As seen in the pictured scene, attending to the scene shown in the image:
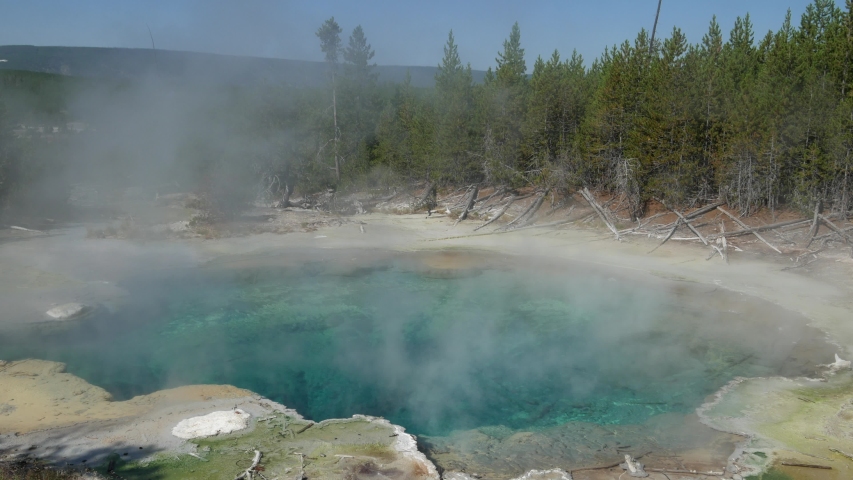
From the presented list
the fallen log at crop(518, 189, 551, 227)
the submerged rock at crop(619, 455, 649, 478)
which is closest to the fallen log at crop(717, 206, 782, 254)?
the fallen log at crop(518, 189, 551, 227)

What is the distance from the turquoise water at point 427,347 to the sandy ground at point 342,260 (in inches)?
15.9

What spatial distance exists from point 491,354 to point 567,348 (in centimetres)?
89

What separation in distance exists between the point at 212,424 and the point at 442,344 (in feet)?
9.85

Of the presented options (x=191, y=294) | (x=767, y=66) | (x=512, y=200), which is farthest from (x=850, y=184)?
(x=191, y=294)

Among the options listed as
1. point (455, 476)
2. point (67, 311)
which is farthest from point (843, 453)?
point (67, 311)

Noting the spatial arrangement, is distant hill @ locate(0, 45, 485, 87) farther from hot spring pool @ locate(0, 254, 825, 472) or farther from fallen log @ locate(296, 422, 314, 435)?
fallen log @ locate(296, 422, 314, 435)

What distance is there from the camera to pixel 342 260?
36.9 ft

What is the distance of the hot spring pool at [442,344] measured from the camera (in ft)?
18.9

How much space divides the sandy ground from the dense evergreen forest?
1908mm

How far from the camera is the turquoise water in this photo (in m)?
5.76

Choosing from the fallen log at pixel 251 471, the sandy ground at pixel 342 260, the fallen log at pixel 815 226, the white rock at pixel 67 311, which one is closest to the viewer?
the fallen log at pixel 251 471

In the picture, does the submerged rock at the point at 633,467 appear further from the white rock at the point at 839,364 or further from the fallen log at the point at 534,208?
the fallen log at the point at 534,208

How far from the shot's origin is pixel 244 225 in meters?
13.1

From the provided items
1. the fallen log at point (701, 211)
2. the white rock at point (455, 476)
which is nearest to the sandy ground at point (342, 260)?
the fallen log at point (701, 211)
